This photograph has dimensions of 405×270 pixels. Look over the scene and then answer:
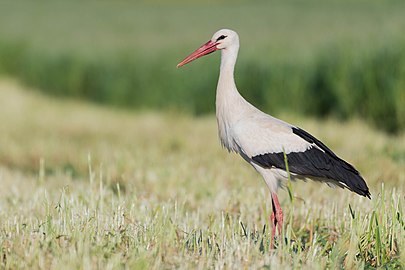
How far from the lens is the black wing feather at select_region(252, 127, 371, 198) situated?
512 centimetres

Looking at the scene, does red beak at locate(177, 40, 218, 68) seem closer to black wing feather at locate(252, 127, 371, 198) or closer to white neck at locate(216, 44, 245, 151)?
white neck at locate(216, 44, 245, 151)

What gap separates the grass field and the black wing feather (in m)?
0.21

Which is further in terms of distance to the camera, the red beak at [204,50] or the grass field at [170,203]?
the red beak at [204,50]

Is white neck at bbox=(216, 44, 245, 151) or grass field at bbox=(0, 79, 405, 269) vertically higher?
white neck at bbox=(216, 44, 245, 151)

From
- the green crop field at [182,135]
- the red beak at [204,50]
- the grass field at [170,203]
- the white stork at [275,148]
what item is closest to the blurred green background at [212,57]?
the green crop field at [182,135]

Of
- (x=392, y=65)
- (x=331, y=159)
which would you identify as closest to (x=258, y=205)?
(x=331, y=159)

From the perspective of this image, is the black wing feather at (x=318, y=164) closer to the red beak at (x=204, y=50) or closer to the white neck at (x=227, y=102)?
A: the white neck at (x=227, y=102)

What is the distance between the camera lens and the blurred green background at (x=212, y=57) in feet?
49.0

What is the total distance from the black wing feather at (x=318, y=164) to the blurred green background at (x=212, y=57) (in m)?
8.96

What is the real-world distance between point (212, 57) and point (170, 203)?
1357cm

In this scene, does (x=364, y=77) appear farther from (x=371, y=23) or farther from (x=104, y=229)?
(x=104, y=229)

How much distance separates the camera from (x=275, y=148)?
5.34m

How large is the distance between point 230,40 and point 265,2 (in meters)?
31.8

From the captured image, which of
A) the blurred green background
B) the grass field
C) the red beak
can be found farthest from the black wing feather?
the blurred green background
